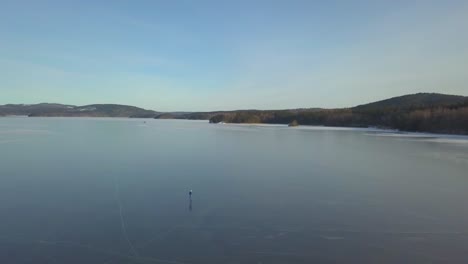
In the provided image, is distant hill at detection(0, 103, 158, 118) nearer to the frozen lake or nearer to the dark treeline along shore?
the dark treeline along shore

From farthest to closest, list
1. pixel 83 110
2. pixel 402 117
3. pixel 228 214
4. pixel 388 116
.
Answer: pixel 83 110
pixel 388 116
pixel 402 117
pixel 228 214

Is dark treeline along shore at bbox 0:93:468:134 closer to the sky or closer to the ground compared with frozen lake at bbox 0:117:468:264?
closer to the sky

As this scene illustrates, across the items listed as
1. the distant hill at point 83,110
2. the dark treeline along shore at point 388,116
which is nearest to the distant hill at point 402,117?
the dark treeline along shore at point 388,116

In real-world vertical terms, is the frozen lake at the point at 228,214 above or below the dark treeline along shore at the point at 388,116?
below

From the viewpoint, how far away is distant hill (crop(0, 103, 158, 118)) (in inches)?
4528

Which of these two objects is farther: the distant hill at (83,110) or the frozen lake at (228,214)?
the distant hill at (83,110)

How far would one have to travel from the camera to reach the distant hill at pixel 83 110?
115000 mm

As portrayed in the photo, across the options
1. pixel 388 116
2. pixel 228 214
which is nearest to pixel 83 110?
pixel 388 116

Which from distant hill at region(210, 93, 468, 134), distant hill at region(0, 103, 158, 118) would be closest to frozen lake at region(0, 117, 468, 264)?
distant hill at region(210, 93, 468, 134)

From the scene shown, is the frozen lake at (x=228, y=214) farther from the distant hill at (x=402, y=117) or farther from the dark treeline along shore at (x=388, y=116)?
the dark treeline along shore at (x=388, y=116)

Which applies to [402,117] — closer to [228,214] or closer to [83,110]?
[228,214]

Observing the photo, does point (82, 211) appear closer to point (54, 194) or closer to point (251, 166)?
point (54, 194)

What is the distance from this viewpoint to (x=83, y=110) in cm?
12288

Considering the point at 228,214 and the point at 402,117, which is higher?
the point at 402,117
